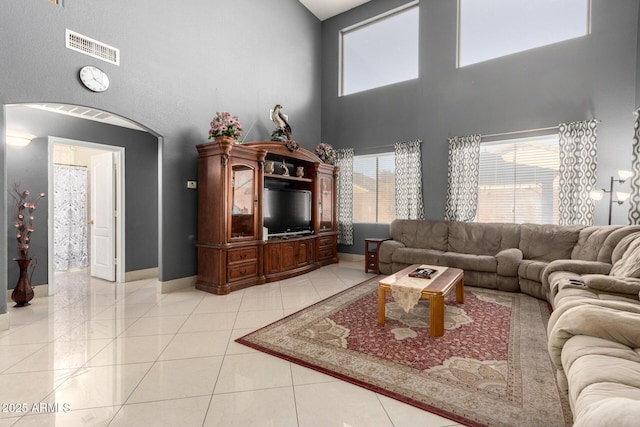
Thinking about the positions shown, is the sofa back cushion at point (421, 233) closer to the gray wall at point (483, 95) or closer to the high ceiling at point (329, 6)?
the gray wall at point (483, 95)

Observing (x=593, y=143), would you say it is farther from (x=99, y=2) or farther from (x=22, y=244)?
(x=22, y=244)

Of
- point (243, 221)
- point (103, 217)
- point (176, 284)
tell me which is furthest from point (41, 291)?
point (243, 221)

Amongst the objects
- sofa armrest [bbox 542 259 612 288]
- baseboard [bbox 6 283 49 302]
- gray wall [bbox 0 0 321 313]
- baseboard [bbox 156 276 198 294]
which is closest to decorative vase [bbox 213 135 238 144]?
gray wall [bbox 0 0 321 313]

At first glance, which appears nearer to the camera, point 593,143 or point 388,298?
point 388,298

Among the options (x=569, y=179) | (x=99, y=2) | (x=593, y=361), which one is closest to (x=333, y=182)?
(x=569, y=179)

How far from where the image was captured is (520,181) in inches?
194

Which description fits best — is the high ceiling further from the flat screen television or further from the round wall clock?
the round wall clock

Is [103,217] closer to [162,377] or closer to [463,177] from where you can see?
[162,377]

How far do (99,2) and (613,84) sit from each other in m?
6.68

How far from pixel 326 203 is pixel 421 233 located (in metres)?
1.88

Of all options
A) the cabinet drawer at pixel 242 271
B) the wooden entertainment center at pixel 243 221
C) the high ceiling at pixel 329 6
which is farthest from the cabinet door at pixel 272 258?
the high ceiling at pixel 329 6

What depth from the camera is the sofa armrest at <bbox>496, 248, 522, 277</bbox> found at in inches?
158

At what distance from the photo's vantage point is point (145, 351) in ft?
7.77

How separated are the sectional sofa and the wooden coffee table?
0.80 meters
